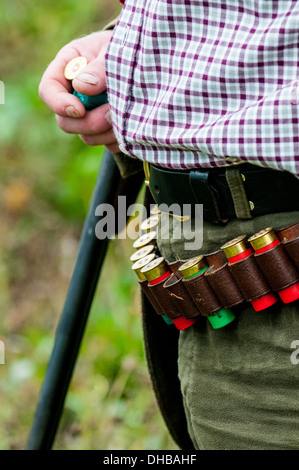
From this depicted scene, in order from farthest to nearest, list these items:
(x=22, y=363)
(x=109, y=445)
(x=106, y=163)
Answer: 1. (x=22, y=363)
2. (x=109, y=445)
3. (x=106, y=163)

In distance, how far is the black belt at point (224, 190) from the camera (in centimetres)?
99

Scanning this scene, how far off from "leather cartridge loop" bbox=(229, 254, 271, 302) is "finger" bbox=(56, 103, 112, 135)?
1.39ft

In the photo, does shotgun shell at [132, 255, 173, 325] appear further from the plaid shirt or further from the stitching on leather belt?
the plaid shirt

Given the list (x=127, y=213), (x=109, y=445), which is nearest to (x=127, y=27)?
(x=127, y=213)

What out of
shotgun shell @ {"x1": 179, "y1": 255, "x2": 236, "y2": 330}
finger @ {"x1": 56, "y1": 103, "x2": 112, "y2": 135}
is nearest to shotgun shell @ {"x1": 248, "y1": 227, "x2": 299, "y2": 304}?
shotgun shell @ {"x1": 179, "y1": 255, "x2": 236, "y2": 330}

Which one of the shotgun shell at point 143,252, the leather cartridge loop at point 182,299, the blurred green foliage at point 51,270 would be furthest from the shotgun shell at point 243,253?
the blurred green foliage at point 51,270

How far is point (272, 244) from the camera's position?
3.33 feet

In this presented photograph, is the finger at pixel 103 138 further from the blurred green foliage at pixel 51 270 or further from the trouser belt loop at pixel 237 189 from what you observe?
the blurred green foliage at pixel 51 270

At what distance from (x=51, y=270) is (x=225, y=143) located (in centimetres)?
305

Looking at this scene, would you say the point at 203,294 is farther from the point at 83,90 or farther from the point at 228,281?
the point at 83,90

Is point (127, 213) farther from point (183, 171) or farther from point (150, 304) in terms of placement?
point (183, 171)

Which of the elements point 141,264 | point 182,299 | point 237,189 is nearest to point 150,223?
point 141,264

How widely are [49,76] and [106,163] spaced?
0.92ft

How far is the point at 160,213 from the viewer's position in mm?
1239
